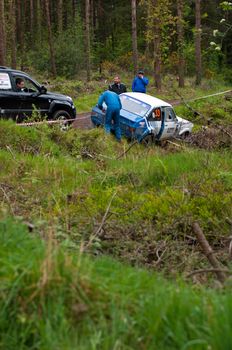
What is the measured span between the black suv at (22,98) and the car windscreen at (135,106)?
187 centimetres

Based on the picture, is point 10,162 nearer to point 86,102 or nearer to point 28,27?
point 86,102

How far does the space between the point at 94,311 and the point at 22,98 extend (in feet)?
41.0

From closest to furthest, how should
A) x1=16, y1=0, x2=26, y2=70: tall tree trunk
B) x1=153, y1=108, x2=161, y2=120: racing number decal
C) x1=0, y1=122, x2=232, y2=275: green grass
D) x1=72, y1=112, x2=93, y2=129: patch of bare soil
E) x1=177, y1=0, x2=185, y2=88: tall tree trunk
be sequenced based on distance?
x1=0, y1=122, x2=232, y2=275: green grass → x1=153, y1=108, x2=161, y2=120: racing number decal → x1=72, y1=112, x2=93, y2=129: patch of bare soil → x1=177, y1=0, x2=185, y2=88: tall tree trunk → x1=16, y1=0, x2=26, y2=70: tall tree trunk

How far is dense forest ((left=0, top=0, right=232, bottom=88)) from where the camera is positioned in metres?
32.3

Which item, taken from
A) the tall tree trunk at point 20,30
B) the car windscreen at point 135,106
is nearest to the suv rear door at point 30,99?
the car windscreen at point 135,106

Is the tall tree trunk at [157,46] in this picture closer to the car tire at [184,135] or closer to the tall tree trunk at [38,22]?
the tall tree trunk at [38,22]

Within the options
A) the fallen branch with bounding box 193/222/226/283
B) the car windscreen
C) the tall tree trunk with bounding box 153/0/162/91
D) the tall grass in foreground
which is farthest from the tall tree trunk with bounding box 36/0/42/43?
the tall grass in foreground

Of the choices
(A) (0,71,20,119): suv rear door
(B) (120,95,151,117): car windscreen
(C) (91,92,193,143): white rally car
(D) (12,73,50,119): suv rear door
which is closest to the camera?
(A) (0,71,20,119): suv rear door

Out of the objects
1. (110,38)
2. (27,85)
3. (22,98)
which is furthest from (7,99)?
(110,38)

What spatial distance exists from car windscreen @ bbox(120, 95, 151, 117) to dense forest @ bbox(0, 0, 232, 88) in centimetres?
871

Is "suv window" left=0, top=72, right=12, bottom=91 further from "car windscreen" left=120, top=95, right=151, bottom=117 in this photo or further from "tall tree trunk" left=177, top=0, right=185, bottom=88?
"tall tree trunk" left=177, top=0, right=185, bottom=88

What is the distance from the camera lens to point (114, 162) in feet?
33.8

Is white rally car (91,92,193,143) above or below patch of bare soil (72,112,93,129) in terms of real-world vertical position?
above

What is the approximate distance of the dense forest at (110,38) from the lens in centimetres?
3231
